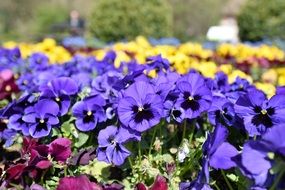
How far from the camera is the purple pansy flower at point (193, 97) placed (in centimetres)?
195

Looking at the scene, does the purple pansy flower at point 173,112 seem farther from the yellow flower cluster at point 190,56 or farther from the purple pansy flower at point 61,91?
the yellow flower cluster at point 190,56

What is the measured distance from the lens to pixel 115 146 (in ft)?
6.16

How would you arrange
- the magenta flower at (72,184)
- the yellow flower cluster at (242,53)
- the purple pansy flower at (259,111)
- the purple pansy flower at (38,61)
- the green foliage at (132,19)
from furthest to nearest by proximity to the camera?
the green foliage at (132,19), the yellow flower cluster at (242,53), the purple pansy flower at (38,61), the purple pansy flower at (259,111), the magenta flower at (72,184)

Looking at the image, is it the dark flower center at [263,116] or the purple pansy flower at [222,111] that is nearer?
the dark flower center at [263,116]

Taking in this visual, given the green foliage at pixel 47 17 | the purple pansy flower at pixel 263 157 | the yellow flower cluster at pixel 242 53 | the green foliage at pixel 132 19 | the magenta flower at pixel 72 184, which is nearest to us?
the purple pansy flower at pixel 263 157

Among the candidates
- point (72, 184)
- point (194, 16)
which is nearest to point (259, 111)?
point (72, 184)

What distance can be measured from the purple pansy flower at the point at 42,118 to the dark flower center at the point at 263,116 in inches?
29.8

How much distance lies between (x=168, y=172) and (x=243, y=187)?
Answer: 284mm

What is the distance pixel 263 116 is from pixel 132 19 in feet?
33.3

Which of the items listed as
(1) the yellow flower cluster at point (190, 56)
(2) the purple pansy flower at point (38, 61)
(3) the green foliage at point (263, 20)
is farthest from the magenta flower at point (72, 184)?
(3) the green foliage at point (263, 20)

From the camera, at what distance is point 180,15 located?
2098 centimetres

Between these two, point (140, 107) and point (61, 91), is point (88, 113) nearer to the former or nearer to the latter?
point (61, 91)

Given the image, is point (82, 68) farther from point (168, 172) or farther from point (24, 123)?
point (168, 172)

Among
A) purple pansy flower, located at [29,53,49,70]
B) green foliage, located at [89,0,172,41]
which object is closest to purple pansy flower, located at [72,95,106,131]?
purple pansy flower, located at [29,53,49,70]
